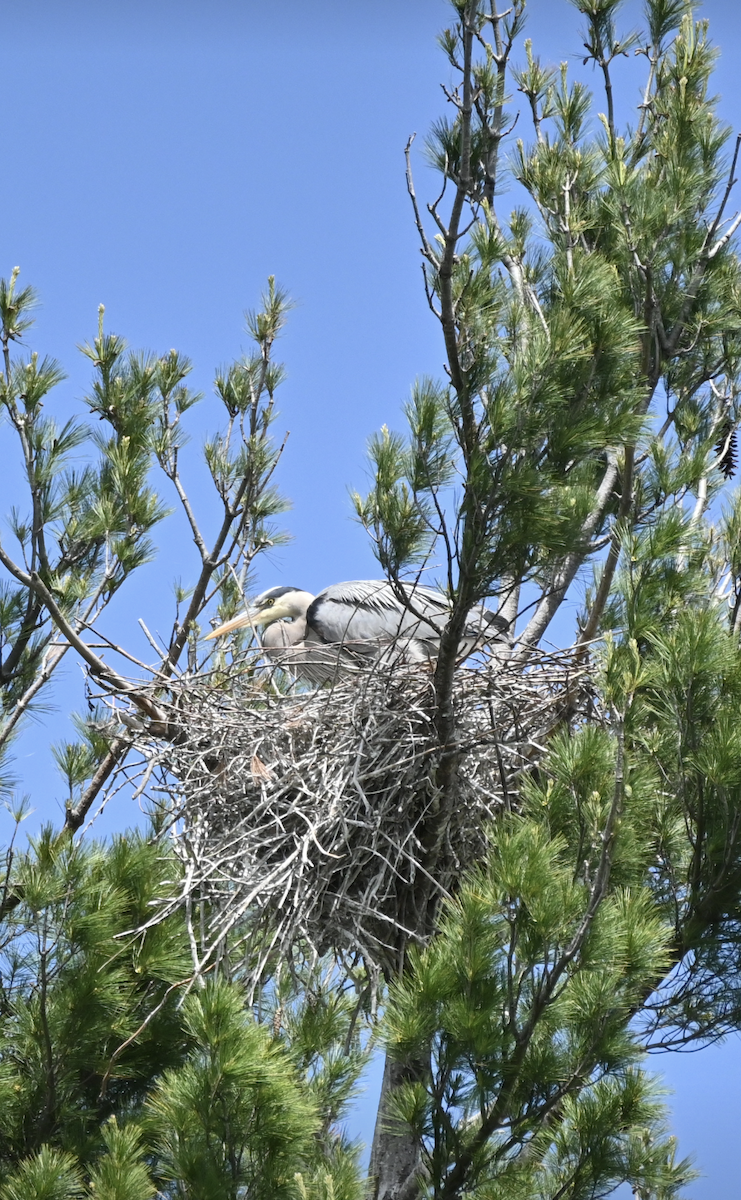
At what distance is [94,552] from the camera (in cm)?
612

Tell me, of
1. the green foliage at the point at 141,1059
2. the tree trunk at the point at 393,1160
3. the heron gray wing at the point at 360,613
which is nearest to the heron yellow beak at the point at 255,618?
the heron gray wing at the point at 360,613

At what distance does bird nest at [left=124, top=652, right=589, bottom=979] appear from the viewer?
15.7 feet

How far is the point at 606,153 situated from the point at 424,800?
2642mm

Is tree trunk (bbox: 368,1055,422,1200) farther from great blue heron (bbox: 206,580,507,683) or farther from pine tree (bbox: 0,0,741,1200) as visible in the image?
great blue heron (bbox: 206,580,507,683)

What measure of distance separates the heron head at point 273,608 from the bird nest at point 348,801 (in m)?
1.72

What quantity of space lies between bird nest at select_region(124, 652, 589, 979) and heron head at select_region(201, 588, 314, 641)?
172cm

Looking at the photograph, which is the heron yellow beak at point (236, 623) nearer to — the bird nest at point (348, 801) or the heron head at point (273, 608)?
the heron head at point (273, 608)

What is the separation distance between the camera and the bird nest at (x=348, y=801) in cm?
477

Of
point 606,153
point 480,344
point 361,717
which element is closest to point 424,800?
point 361,717

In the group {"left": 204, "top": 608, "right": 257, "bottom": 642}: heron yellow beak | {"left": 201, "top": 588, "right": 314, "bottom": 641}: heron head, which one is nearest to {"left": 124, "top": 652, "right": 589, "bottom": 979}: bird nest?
{"left": 204, "top": 608, "right": 257, "bottom": 642}: heron yellow beak

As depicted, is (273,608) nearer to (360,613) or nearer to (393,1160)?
(360,613)

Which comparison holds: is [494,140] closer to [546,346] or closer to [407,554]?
[546,346]

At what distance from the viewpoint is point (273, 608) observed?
7.14m

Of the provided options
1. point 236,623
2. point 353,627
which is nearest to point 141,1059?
point 353,627
